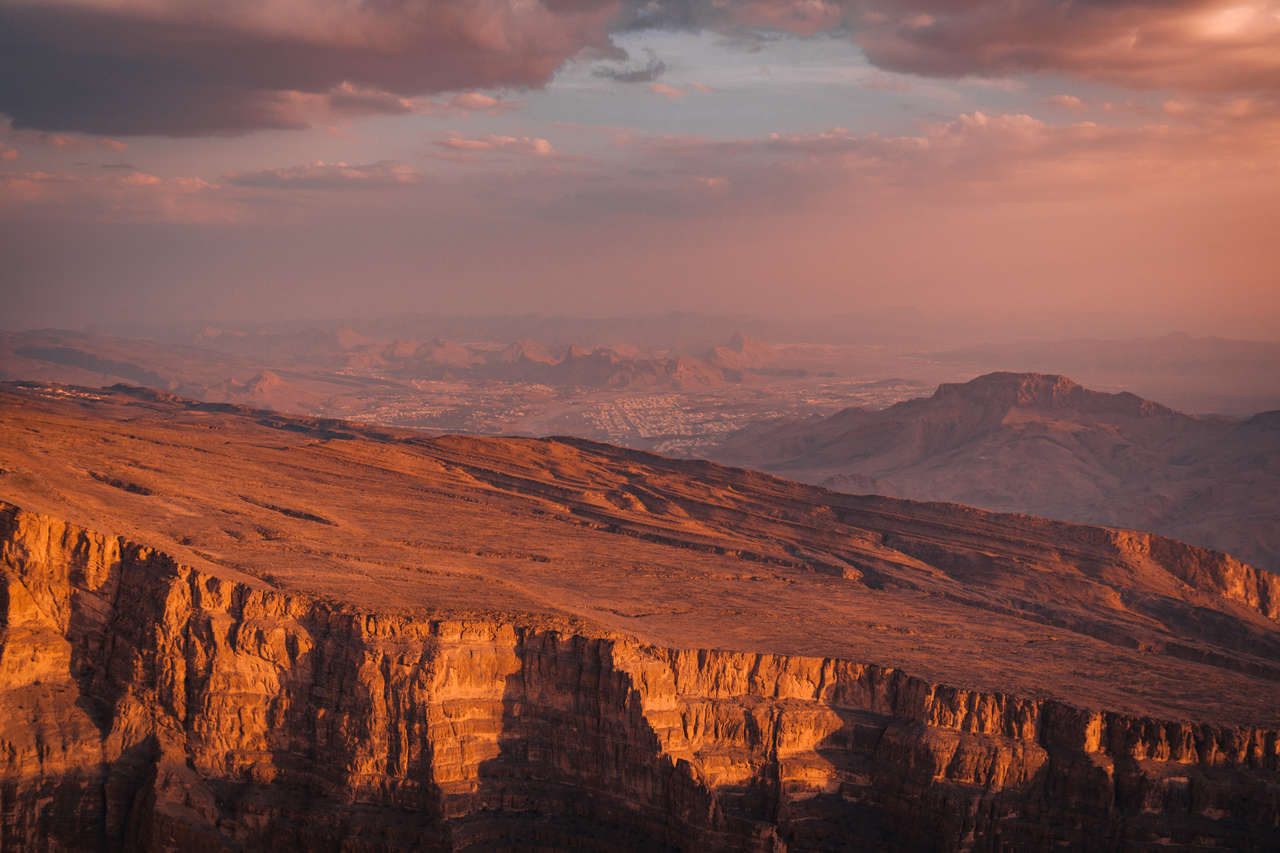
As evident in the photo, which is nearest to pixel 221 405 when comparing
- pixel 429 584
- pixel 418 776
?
pixel 429 584

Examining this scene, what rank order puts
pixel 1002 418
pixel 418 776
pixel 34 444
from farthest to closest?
pixel 1002 418 → pixel 34 444 → pixel 418 776

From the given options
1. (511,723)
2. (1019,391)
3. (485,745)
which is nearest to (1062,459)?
(1019,391)

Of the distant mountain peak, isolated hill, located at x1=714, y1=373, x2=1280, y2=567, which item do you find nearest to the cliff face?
isolated hill, located at x1=714, y1=373, x2=1280, y2=567

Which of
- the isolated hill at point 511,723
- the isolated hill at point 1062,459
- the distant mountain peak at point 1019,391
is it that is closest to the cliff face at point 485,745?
the isolated hill at point 511,723

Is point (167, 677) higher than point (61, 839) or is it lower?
higher

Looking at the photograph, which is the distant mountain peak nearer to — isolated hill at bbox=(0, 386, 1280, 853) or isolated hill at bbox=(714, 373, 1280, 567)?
isolated hill at bbox=(714, 373, 1280, 567)

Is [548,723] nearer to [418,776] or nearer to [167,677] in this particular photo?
[418,776]

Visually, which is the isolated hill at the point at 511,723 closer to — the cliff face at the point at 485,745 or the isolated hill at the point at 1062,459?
the cliff face at the point at 485,745
